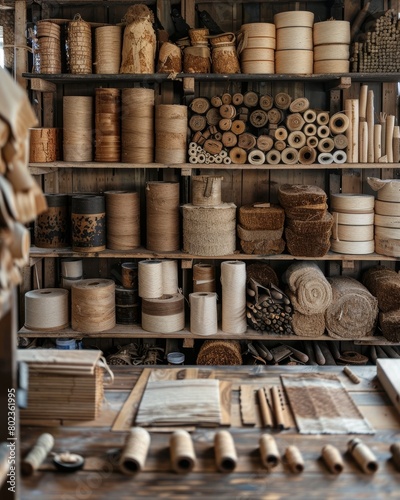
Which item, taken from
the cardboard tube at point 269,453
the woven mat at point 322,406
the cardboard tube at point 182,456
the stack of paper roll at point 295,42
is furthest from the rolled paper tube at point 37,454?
the stack of paper roll at point 295,42

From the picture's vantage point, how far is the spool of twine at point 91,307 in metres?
4.31

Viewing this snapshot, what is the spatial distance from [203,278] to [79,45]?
1704 mm

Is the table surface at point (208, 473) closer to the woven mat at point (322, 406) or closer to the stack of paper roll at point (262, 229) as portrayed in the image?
the woven mat at point (322, 406)

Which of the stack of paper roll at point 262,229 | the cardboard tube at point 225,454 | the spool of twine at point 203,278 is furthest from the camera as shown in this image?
the spool of twine at point 203,278

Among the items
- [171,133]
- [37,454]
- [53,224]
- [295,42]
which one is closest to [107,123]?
[171,133]

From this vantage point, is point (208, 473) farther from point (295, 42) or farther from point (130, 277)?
point (295, 42)

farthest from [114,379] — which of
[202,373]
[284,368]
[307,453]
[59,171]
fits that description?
[59,171]

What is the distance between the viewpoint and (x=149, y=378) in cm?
253

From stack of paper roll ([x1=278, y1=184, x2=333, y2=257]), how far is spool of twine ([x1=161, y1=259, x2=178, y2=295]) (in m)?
0.77

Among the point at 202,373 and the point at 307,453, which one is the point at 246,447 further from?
the point at 202,373

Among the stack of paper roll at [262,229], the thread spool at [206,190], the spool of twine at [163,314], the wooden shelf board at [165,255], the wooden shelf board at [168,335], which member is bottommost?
the wooden shelf board at [168,335]

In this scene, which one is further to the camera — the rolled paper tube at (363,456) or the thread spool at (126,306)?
the thread spool at (126,306)

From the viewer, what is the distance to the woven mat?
6.98 ft

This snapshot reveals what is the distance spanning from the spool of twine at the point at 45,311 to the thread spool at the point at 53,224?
1.16 feet
